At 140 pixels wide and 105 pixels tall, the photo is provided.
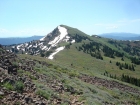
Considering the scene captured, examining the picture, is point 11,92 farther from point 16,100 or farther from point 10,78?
point 10,78

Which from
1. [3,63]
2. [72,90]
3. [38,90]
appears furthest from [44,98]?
[3,63]

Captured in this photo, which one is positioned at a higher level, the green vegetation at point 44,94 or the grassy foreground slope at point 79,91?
the green vegetation at point 44,94

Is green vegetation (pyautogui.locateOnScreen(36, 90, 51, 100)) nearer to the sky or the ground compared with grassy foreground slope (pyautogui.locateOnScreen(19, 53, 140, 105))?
nearer to the sky

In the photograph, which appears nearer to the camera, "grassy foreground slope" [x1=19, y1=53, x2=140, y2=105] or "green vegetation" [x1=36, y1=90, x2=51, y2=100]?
"green vegetation" [x1=36, y1=90, x2=51, y2=100]

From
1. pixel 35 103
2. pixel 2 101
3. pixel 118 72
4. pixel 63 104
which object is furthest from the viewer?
pixel 118 72

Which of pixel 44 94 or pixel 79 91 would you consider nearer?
pixel 44 94

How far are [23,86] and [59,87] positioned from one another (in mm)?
5523

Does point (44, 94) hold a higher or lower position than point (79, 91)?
higher

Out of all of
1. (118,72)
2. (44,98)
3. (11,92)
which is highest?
(11,92)

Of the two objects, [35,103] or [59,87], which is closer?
[35,103]

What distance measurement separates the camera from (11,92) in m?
15.4

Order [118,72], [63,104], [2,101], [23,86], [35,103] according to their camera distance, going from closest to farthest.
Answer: [2,101], [35,103], [63,104], [23,86], [118,72]

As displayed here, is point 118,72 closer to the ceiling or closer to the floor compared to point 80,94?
closer to the floor

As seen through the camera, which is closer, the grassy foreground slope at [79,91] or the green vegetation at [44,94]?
the green vegetation at [44,94]
